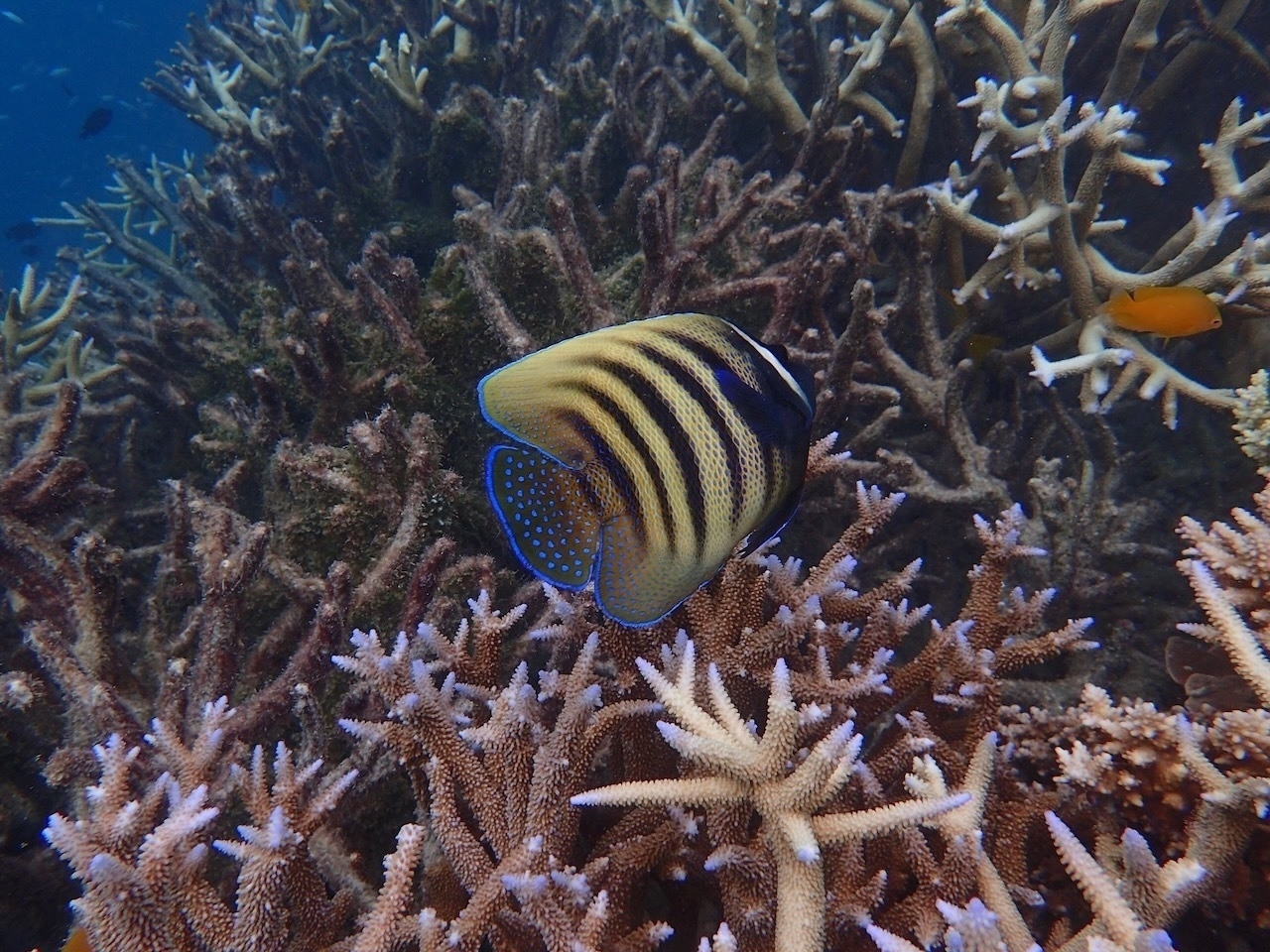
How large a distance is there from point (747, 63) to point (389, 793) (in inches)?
153

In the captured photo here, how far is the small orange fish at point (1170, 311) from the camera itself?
2447 millimetres

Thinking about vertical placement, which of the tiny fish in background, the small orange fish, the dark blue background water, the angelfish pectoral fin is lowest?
the small orange fish

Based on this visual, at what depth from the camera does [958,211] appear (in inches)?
111

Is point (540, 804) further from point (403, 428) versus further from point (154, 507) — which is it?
point (154, 507)

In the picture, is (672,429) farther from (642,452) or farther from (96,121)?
Answer: (96,121)

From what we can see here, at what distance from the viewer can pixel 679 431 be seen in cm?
110

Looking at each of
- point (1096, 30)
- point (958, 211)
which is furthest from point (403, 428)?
point (1096, 30)

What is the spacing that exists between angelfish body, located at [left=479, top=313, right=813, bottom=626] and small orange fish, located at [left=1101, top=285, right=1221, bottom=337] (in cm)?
216

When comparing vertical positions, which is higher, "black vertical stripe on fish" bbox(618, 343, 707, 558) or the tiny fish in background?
the tiny fish in background

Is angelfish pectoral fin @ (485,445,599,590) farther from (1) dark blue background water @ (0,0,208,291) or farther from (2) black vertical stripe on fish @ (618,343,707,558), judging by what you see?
(1) dark blue background water @ (0,0,208,291)

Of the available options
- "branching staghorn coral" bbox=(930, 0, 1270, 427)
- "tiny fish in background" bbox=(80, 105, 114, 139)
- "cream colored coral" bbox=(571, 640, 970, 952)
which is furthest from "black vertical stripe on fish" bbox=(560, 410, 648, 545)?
"tiny fish in background" bbox=(80, 105, 114, 139)

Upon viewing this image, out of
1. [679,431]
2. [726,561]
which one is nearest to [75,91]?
[726,561]

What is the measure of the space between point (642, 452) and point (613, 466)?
2.2 inches

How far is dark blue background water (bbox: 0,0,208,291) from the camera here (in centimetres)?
4309
